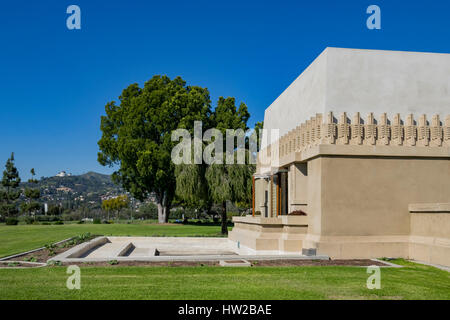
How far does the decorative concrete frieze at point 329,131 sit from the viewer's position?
13266 millimetres

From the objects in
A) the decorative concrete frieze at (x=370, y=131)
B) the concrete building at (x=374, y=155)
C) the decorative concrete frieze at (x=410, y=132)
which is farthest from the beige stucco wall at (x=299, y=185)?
the decorative concrete frieze at (x=410, y=132)

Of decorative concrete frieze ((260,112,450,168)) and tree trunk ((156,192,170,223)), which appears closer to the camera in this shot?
decorative concrete frieze ((260,112,450,168))

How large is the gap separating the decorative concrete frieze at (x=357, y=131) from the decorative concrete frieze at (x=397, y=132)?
0.96m

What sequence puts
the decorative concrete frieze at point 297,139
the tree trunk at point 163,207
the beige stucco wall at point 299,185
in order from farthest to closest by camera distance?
the tree trunk at point 163,207 < the decorative concrete frieze at point 297,139 < the beige stucco wall at point 299,185

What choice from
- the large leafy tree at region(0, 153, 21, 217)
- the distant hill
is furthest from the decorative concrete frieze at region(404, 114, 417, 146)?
the distant hill

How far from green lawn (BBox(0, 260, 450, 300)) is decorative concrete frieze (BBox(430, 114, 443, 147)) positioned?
4.56 metres

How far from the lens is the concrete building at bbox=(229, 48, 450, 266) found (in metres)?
13.1

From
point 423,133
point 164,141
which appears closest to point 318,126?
point 423,133

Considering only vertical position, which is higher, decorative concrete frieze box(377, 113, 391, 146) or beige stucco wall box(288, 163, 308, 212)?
decorative concrete frieze box(377, 113, 391, 146)

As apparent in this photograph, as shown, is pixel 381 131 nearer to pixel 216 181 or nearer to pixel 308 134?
pixel 308 134

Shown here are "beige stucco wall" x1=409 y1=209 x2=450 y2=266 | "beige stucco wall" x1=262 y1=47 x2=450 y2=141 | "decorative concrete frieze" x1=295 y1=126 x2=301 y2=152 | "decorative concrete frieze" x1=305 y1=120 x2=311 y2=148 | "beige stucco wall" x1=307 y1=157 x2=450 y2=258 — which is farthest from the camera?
"decorative concrete frieze" x1=295 y1=126 x2=301 y2=152

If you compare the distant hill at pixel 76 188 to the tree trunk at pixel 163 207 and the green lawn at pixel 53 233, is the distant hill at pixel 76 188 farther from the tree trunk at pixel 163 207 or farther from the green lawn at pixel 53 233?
the green lawn at pixel 53 233

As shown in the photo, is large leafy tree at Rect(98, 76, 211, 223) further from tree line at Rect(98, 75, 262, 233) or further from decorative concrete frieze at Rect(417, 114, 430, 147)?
decorative concrete frieze at Rect(417, 114, 430, 147)

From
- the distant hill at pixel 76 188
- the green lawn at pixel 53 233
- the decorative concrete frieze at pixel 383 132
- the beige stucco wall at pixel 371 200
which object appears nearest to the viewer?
the beige stucco wall at pixel 371 200
